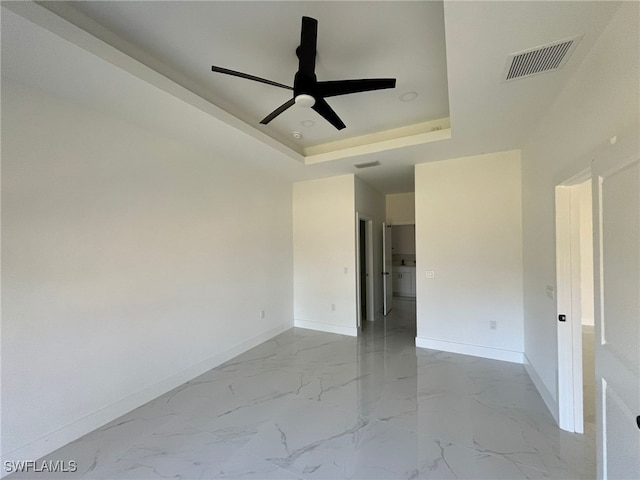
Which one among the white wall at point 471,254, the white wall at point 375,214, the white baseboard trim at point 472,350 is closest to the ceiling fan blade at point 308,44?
the white wall at point 471,254

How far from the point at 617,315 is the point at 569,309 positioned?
44.3 inches

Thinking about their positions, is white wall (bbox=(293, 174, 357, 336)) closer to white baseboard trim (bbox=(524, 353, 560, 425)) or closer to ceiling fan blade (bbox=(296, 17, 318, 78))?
white baseboard trim (bbox=(524, 353, 560, 425))

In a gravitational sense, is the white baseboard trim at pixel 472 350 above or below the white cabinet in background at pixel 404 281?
below

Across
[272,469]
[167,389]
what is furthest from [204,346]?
[272,469]

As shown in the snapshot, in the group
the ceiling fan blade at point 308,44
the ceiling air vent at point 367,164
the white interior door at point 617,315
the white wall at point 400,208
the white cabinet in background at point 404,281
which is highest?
the ceiling fan blade at point 308,44

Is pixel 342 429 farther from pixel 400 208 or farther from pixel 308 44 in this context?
pixel 400 208

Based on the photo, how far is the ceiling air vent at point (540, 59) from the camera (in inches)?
61.8

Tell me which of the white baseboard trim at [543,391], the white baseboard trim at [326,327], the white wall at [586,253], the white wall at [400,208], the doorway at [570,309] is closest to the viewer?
the doorway at [570,309]

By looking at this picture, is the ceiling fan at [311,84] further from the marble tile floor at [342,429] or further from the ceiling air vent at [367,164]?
the marble tile floor at [342,429]

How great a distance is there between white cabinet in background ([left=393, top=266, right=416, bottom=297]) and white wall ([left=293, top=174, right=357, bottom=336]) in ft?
11.8

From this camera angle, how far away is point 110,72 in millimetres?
1810

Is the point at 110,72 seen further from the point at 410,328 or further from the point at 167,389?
the point at 410,328

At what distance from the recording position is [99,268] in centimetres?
232

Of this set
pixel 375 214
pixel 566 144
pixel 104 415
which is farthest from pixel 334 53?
pixel 375 214
